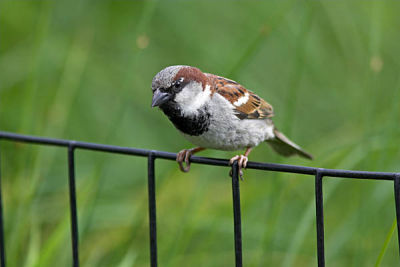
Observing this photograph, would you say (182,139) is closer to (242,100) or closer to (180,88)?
(242,100)

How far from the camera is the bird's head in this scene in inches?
60.2

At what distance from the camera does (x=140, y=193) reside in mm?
2467

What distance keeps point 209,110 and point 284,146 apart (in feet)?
1.32

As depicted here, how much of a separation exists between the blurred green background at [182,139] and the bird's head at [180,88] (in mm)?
103

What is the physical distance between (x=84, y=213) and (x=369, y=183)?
89 centimetres

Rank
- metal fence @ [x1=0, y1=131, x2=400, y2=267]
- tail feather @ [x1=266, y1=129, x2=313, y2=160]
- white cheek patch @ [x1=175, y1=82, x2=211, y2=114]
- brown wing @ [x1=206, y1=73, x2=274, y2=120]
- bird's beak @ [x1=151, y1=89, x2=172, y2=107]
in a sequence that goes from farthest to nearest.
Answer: tail feather @ [x1=266, y1=129, x2=313, y2=160] < brown wing @ [x1=206, y1=73, x2=274, y2=120] < white cheek patch @ [x1=175, y1=82, x2=211, y2=114] < bird's beak @ [x1=151, y1=89, x2=172, y2=107] < metal fence @ [x1=0, y1=131, x2=400, y2=267]

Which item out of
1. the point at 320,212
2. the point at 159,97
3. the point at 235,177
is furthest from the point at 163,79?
the point at 320,212

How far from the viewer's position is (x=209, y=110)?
169 cm

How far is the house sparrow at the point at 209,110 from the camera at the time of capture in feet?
5.11

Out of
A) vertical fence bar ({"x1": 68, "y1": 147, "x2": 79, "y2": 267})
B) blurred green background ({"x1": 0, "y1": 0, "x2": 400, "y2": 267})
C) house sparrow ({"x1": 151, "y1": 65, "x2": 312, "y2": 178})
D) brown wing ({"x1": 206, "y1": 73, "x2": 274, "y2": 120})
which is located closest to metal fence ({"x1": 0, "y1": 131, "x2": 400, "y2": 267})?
vertical fence bar ({"x1": 68, "y1": 147, "x2": 79, "y2": 267})

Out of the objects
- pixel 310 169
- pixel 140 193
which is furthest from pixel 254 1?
pixel 310 169

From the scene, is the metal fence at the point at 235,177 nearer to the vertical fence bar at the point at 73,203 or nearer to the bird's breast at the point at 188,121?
the vertical fence bar at the point at 73,203

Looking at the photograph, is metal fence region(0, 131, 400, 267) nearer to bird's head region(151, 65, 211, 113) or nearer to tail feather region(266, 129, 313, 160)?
bird's head region(151, 65, 211, 113)

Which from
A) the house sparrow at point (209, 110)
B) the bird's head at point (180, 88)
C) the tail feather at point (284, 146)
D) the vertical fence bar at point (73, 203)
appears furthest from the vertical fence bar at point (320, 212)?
the tail feather at point (284, 146)
